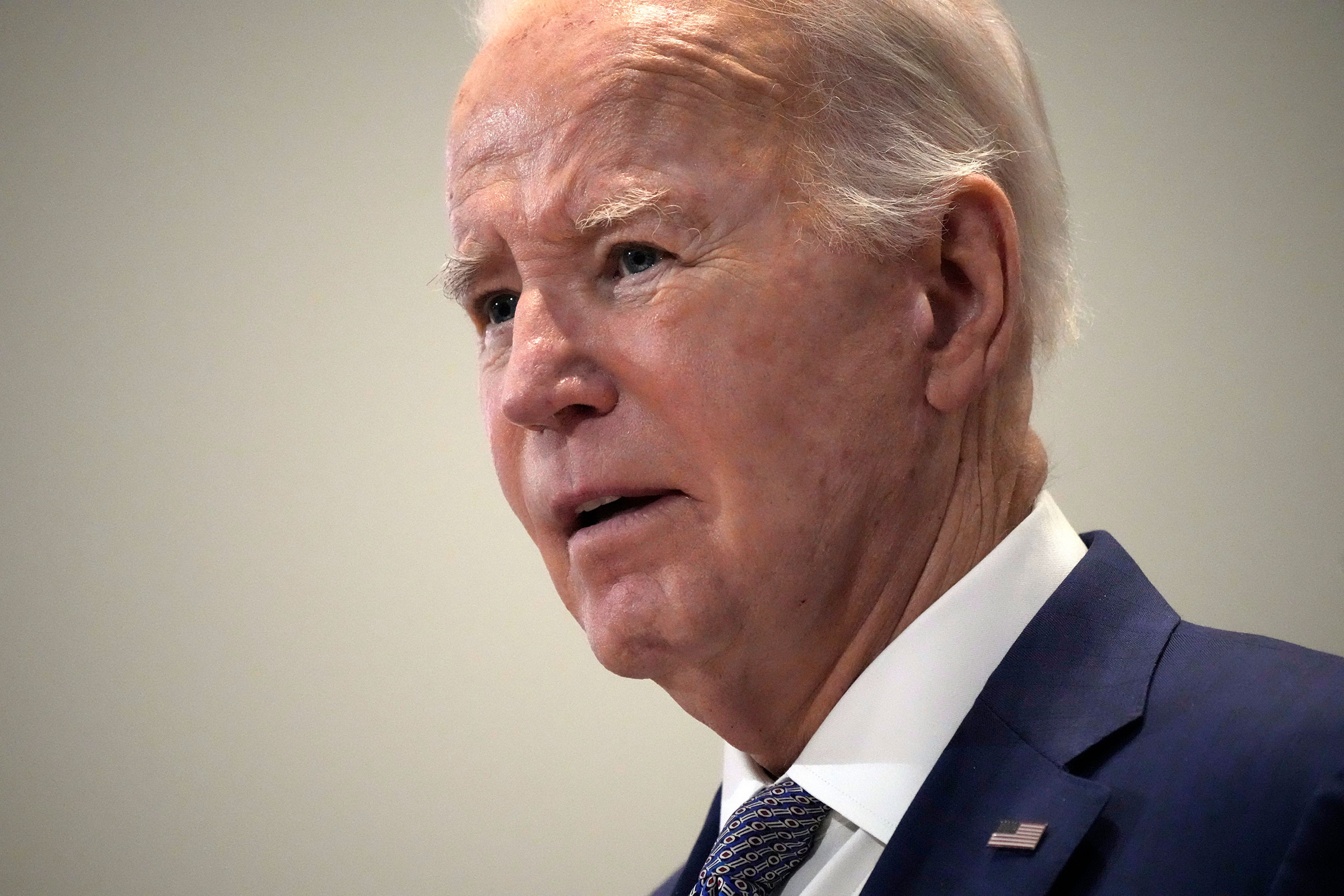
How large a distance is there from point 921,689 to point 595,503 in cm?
33

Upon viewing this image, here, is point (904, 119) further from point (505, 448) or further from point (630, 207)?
point (505, 448)

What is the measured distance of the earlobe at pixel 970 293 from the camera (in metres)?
1.06

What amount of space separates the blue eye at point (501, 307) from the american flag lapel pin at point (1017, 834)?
0.67m

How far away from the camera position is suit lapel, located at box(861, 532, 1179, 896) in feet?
2.81

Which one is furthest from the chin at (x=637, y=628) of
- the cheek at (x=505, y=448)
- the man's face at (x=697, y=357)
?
the cheek at (x=505, y=448)

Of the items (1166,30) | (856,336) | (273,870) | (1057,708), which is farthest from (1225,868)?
(273,870)

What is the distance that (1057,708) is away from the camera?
3.10ft

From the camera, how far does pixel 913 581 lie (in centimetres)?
108

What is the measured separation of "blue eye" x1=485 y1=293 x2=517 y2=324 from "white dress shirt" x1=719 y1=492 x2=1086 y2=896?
20.0 inches

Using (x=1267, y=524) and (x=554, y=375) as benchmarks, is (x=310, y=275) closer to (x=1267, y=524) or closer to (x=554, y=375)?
(x=554, y=375)

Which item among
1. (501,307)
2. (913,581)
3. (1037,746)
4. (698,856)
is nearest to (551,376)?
(501,307)

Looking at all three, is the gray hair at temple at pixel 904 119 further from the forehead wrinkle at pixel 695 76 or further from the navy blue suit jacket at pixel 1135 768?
the navy blue suit jacket at pixel 1135 768

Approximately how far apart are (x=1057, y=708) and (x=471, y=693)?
5.05 feet

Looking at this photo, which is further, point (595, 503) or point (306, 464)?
point (306, 464)
